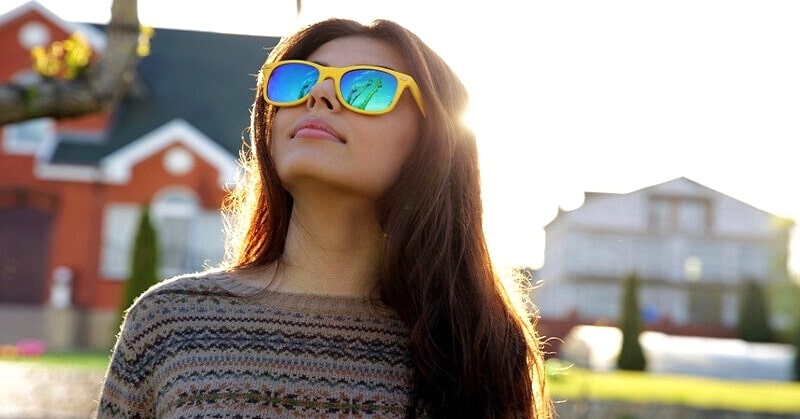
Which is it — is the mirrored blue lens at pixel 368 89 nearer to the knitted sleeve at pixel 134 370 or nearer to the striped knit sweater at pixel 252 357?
the striped knit sweater at pixel 252 357

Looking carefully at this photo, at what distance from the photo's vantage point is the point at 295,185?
2338 mm

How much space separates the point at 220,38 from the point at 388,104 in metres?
24.4

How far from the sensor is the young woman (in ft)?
7.54

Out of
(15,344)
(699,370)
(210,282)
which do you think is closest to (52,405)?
(210,282)

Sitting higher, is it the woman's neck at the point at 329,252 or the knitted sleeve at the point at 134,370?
the woman's neck at the point at 329,252

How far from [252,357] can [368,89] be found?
0.55 m

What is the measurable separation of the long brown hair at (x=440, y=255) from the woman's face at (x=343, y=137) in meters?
0.04

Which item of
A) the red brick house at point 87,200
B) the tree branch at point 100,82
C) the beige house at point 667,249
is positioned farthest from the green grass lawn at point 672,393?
the beige house at point 667,249

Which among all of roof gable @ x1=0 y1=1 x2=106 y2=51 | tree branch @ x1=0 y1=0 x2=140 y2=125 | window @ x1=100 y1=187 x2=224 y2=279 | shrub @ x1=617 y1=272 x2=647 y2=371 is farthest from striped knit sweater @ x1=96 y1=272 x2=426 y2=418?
roof gable @ x1=0 y1=1 x2=106 y2=51

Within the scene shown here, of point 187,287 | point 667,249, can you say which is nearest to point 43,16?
point 187,287

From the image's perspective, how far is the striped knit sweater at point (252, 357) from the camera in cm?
228

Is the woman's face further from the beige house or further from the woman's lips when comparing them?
the beige house

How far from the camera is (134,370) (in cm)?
236

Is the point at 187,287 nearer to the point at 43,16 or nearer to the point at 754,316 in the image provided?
the point at 43,16
